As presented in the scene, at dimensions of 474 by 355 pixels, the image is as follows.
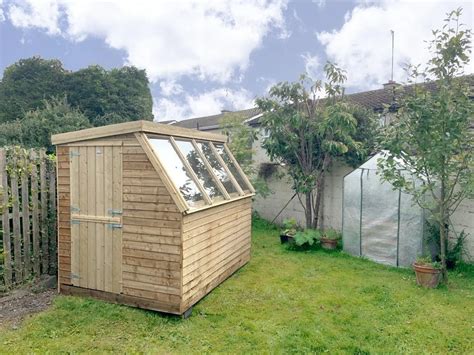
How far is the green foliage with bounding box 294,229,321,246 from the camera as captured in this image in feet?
23.2

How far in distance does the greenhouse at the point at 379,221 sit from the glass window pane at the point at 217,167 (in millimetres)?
2591

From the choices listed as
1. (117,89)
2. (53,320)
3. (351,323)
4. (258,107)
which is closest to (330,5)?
(258,107)

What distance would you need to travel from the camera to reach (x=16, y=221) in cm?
466

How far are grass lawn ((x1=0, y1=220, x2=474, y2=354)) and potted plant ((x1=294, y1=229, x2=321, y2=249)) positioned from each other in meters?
1.70

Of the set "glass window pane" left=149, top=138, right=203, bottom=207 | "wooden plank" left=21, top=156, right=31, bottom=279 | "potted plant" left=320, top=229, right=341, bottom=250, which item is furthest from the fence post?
"potted plant" left=320, top=229, right=341, bottom=250

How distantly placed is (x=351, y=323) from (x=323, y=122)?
14.9 ft

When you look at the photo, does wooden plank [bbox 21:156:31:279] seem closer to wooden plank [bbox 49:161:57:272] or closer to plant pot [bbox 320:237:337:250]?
wooden plank [bbox 49:161:57:272]

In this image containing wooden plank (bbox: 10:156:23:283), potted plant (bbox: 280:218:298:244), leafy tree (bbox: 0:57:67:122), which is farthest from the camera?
leafy tree (bbox: 0:57:67:122)

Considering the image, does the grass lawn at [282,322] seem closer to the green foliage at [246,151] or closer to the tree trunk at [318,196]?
the tree trunk at [318,196]

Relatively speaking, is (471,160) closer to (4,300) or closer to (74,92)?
(4,300)

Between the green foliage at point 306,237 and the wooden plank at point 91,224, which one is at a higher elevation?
the wooden plank at point 91,224

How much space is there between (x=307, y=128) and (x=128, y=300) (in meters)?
5.57

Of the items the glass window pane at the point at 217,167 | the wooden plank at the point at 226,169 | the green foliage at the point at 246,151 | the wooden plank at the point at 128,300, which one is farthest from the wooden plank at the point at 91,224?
the green foliage at the point at 246,151

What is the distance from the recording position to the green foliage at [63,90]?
21.4 meters
